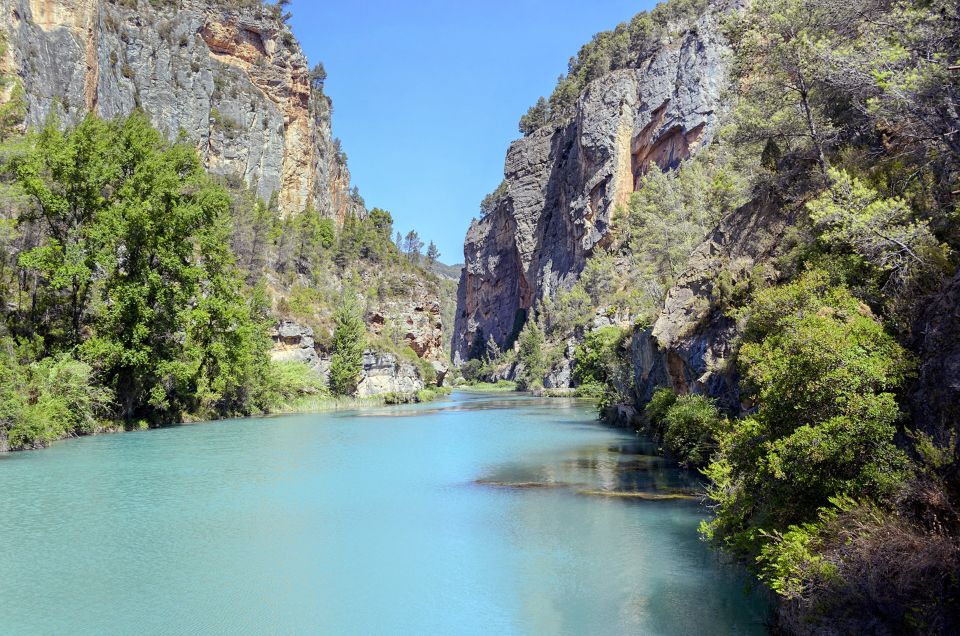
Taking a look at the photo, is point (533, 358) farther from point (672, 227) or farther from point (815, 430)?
point (815, 430)

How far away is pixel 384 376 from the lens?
2913 inches

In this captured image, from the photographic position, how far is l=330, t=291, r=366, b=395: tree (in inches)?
2581

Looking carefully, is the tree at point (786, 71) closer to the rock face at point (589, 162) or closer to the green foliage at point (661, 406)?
the green foliage at point (661, 406)

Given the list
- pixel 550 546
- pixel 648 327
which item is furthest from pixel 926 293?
pixel 648 327

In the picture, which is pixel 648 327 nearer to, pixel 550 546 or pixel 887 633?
pixel 550 546

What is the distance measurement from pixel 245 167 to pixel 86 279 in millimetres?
A: 60199

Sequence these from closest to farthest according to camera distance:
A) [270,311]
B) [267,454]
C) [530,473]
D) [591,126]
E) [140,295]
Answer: [530,473] < [267,454] < [140,295] < [270,311] < [591,126]

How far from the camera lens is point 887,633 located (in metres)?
6.50

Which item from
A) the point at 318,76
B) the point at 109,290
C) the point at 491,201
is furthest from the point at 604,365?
the point at 491,201

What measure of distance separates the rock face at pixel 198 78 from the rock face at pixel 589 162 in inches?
1517

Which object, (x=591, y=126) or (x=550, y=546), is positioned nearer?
(x=550, y=546)

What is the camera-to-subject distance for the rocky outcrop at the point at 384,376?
234 feet

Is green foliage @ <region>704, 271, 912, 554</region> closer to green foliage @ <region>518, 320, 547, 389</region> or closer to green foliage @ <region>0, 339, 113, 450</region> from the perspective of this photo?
green foliage @ <region>0, 339, 113, 450</region>

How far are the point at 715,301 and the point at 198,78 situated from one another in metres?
84.8
